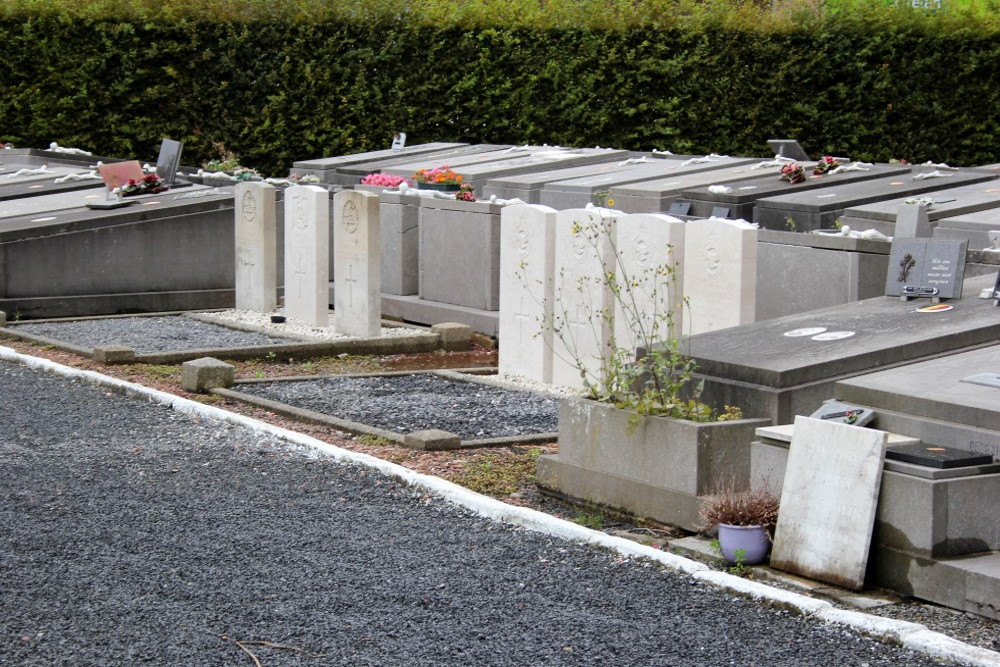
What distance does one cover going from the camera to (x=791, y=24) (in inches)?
776

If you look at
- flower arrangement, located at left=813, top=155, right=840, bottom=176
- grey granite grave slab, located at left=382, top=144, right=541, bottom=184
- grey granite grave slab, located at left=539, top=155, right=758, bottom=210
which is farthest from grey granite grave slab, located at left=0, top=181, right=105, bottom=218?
flower arrangement, located at left=813, top=155, right=840, bottom=176

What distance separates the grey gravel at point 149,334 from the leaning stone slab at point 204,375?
169 cm

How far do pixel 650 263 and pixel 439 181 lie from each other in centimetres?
465

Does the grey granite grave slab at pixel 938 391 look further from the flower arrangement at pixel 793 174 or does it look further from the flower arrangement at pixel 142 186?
the flower arrangement at pixel 142 186

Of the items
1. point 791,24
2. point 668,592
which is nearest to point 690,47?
point 791,24

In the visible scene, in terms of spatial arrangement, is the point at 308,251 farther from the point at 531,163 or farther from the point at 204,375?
the point at 531,163

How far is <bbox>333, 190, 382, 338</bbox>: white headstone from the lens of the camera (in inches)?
439

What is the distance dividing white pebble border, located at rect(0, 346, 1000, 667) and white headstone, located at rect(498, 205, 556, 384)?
244 cm

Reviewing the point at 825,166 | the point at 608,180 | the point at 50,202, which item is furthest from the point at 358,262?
the point at 50,202

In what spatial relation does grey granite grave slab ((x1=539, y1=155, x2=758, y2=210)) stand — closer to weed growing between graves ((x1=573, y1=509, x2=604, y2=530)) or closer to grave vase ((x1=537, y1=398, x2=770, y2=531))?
grave vase ((x1=537, y1=398, x2=770, y2=531))

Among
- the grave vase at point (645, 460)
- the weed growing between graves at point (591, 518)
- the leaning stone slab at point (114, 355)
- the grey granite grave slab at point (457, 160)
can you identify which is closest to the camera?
the grave vase at point (645, 460)

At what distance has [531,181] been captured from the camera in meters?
13.7

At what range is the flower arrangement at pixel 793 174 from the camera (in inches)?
478

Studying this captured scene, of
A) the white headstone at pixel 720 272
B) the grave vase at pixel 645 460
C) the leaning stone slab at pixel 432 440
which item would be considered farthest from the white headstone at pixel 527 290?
the grave vase at pixel 645 460
